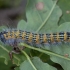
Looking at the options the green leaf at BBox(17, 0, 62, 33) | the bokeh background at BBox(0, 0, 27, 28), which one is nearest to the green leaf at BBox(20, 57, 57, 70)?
the green leaf at BBox(17, 0, 62, 33)

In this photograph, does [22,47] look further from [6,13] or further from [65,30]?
[6,13]

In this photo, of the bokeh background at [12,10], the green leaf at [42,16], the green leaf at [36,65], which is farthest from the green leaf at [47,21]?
the bokeh background at [12,10]

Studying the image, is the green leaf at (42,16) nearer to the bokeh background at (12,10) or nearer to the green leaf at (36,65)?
the green leaf at (36,65)

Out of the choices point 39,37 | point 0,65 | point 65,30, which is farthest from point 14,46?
point 0,65

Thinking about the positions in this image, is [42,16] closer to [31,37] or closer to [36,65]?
[31,37]

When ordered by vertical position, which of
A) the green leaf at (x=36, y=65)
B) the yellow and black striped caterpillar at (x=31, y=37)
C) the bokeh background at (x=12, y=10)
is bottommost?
the green leaf at (x=36, y=65)

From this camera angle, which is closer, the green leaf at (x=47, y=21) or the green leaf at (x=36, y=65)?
the green leaf at (x=36, y=65)

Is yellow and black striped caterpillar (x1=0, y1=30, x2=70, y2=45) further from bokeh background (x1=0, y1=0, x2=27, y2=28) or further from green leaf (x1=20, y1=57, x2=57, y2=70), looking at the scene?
bokeh background (x1=0, y1=0, x2=27, y2=28)

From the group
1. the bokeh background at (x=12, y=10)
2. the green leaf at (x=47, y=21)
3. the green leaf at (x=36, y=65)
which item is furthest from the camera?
the bokeh background at (x=12, y=10)
